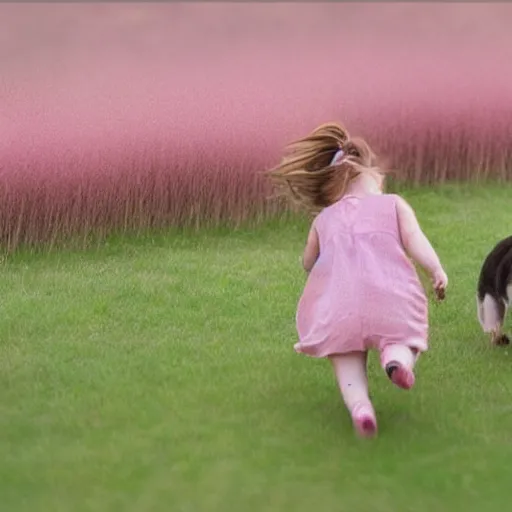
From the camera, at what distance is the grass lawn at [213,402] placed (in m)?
2.92

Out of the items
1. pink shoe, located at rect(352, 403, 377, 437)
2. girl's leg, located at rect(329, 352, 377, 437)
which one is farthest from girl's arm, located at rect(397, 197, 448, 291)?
Answer: pink shoe, located at rect(352, 403, 377, 437)

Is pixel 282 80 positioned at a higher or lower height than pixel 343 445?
higher

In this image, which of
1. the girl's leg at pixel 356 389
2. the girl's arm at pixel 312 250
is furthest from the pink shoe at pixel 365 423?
the girl's arm at pixel 312 250

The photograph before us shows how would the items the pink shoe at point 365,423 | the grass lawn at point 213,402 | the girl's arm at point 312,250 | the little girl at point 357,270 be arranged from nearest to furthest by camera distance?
the grass lawn at point 213,402
the pink shoe at point 365,423
the little girl at point 357,270
the girl's arm at point 312,250

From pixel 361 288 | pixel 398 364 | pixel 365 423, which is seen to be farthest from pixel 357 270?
pixel 365 423

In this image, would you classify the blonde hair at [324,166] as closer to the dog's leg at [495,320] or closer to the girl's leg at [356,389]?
the girl's leg at [356,389]

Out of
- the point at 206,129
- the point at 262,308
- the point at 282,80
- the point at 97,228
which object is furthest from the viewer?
the point at 282,80

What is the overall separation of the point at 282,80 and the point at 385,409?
140 inches

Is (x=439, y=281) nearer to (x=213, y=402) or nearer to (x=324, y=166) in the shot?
(x=324, y=166)

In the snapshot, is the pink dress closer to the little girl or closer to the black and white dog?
the little girl

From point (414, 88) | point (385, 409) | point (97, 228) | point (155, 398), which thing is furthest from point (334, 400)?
point (414, 88)

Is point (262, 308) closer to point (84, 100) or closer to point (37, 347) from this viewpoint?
point (37, 347)

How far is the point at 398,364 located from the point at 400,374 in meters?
0.03

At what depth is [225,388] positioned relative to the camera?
11.8ft
